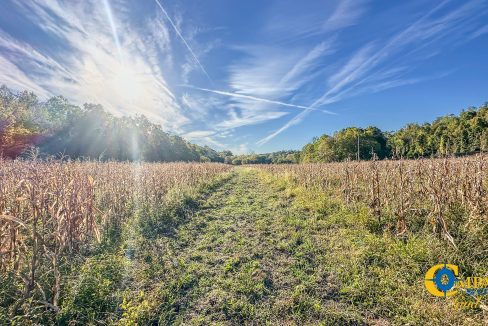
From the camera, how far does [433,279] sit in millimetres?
3670

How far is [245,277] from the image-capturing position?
4.20 meters

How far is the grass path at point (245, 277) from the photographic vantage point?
10.8ft

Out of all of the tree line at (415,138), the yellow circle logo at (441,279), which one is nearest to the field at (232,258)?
the yellow circle logo at (441,279)

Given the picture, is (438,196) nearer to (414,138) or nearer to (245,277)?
(245,277)

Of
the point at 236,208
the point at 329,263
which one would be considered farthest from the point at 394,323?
the point at 236,208

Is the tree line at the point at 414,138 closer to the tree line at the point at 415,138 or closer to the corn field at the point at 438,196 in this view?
the tree line at the point at 415,138

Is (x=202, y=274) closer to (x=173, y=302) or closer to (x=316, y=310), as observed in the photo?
(x=173, y=302)

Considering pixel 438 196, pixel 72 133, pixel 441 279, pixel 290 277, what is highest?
pixel 72 133

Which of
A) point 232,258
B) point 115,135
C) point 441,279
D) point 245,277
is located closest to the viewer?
point 441,279

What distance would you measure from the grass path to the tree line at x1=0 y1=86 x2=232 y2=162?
2343cm

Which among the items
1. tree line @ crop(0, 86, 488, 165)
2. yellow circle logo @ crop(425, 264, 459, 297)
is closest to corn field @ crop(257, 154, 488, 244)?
yellow circle logo @ crop(425, 264, 459, 297)

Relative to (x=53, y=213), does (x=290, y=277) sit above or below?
below

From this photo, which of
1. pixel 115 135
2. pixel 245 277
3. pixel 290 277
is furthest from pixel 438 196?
pixel 115 135

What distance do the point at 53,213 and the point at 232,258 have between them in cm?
344
